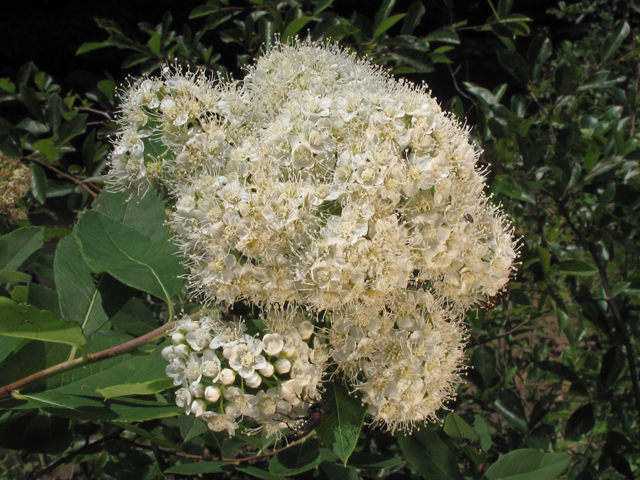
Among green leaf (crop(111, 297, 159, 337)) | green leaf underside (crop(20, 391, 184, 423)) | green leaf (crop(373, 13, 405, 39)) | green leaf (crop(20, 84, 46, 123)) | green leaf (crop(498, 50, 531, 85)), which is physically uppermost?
green leaf (crop(498, 50, 531, 85))

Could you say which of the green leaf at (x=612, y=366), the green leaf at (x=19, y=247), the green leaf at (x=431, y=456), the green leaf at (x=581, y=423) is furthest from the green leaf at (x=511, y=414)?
the green leaf at (x=19, y=247)

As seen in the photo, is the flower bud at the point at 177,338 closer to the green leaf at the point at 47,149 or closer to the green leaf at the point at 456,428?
the green leaf at the point at 456,428

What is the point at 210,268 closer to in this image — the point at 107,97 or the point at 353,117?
the point at 353,117

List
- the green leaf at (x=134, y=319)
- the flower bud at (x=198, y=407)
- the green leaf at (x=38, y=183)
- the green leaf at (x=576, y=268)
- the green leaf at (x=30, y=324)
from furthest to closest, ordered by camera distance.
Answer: the green leaf at (x=38, y=183) → the green leaf at (x=576, y=268) → the green leaf at (x=134, y=319) → the flower bud at (x=198, y=407) → the green leaf at (x=30, y=324)

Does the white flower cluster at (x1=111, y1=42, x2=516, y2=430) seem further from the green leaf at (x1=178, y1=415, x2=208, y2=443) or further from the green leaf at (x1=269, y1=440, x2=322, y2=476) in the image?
the green leaf at (x1=178, y1=415, x2=208, y2=443)

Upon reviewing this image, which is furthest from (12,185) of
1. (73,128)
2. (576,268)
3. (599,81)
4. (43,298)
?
(599,81)

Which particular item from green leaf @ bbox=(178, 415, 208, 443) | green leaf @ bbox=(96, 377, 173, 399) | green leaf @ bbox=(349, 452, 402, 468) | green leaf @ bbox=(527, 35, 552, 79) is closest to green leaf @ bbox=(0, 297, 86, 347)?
green leaf @ bbox=(96, 377, 173, 399)

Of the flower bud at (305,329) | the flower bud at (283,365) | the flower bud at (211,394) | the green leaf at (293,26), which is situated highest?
the green leaf at (293,26)
